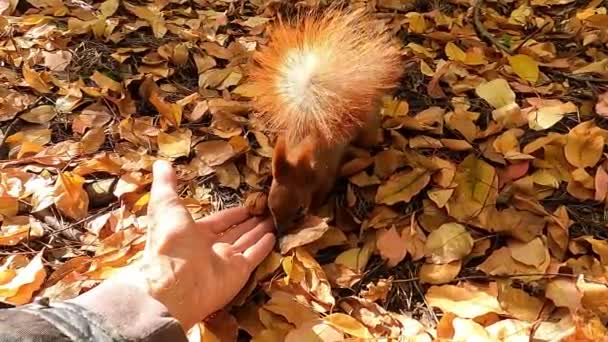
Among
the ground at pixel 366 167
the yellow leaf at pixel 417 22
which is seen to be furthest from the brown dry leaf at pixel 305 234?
the yellow leaf at pixel 417 22

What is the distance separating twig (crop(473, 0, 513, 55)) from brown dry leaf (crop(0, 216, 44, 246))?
46.6 inches

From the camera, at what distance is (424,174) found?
1.54 meters

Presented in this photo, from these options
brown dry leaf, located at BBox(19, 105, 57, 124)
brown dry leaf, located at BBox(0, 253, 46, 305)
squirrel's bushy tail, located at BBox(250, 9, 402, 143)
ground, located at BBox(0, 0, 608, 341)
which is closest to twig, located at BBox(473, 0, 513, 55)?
ground, located at BBox(0, 0, 608, 341)

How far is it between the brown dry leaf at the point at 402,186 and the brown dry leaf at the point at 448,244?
0.33 ft

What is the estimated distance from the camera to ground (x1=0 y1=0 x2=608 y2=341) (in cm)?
133

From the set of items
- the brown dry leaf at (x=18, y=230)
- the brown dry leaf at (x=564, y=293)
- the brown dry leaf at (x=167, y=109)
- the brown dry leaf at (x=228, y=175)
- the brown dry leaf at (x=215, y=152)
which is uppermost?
the brown dry leaf at (x=167, y=109)

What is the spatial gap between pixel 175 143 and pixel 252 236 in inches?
13.9

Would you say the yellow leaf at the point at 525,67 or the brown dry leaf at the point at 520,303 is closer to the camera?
the brown dry leaf at the point at 520,303

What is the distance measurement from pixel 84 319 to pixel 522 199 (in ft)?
2.89

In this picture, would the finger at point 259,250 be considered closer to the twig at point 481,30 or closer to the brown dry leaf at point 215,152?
the brown dry leaf at point 215,152

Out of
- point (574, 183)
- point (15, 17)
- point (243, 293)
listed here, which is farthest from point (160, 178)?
point (15, 17)

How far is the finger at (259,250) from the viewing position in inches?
54.4

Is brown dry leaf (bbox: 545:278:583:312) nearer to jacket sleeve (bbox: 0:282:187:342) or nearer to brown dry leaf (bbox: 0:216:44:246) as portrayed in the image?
jacket sleeve (bbox: 0:282:187:342)

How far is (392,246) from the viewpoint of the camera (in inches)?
56.2
